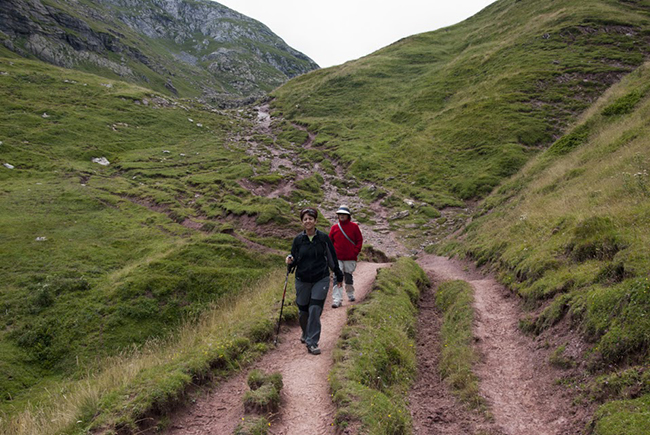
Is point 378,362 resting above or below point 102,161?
below

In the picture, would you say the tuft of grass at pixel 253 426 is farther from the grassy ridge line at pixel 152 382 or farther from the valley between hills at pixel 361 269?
the grassy ridge line at pixel 152 382

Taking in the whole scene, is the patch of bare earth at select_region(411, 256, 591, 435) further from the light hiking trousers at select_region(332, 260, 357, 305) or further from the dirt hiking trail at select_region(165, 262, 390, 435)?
the light hiking trousers at select_region(332, 260, 357, 305)

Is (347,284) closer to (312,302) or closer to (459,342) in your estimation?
(312,302)

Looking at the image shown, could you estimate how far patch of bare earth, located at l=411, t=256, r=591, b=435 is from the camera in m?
7.66

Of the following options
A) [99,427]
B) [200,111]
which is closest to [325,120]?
[200,111]

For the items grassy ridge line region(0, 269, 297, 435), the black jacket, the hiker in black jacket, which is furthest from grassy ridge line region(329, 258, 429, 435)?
grassy ridge line region(0, 269, 297, 435)

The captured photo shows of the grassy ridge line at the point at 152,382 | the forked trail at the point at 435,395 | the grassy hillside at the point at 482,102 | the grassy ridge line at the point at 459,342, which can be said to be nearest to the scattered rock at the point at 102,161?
the grassy hillside at the point at 482,102

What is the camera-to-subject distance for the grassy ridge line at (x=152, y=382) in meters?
7.46

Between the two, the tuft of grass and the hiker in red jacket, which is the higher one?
the hiker in red jacket

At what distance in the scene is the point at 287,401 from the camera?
27.8ft

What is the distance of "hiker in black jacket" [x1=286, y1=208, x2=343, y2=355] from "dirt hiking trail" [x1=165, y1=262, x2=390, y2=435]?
0.68 metres

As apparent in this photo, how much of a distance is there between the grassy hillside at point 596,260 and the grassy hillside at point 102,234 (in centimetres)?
1520

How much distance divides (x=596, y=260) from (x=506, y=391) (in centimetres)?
528

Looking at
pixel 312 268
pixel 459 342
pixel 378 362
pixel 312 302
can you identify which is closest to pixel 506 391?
pixel 459 342
